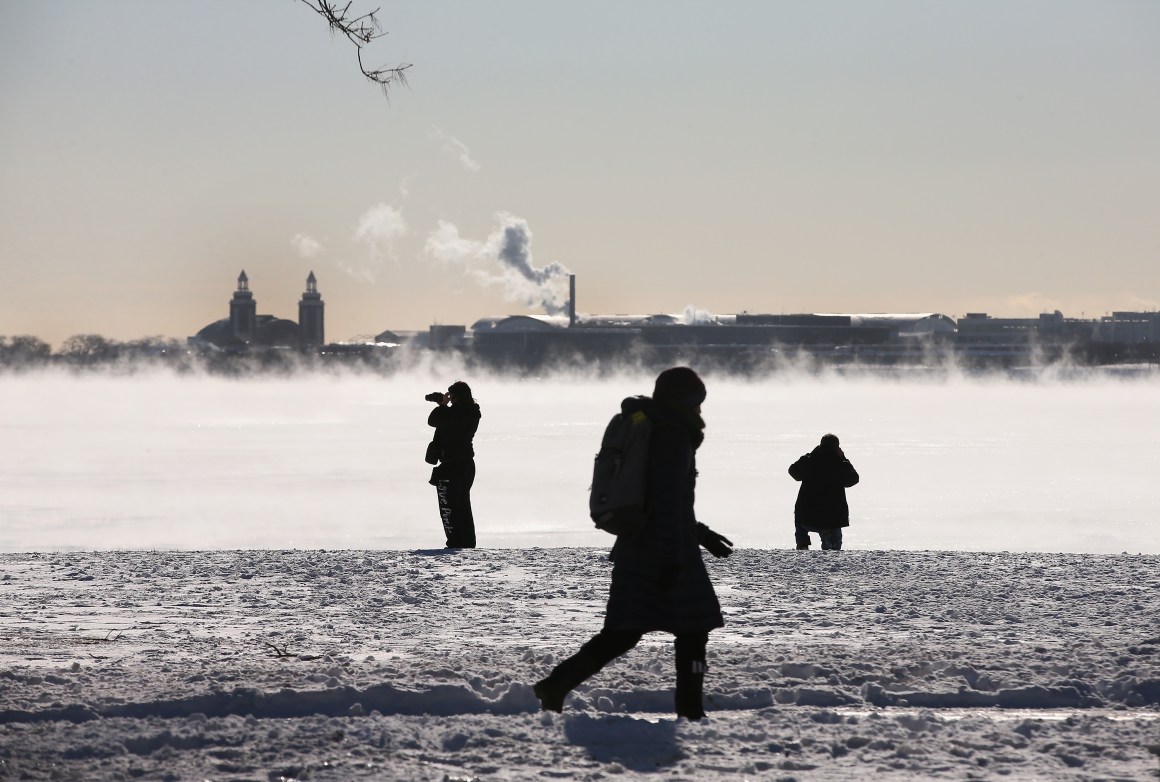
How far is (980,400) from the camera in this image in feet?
345

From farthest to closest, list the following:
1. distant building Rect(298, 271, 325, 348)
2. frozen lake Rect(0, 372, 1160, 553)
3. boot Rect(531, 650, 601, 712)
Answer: distant building Rect(298, 271, 325, 348), frozen lake Rect(0, 372, 1160, 553), boot Rect(531, 650, 601, 712)

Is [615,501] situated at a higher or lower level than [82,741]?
higher

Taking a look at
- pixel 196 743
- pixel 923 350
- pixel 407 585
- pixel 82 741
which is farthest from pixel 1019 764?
pixel 923 350

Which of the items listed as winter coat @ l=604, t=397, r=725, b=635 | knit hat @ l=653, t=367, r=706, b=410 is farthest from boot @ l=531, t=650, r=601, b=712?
knit hat @ l=653, t=367, r=706, b=410

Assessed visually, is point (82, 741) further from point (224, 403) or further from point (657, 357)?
point (657, 357)

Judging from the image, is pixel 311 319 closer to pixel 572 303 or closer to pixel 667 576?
pixel 572 303

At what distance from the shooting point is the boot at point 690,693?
251 inches

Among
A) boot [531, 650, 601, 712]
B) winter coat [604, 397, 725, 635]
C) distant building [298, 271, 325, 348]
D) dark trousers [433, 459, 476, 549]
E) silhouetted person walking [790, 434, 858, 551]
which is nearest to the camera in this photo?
winter coat [604, 397, 725, 635]

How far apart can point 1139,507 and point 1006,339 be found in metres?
169

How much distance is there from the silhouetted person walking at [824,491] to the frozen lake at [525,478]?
7.06 meters

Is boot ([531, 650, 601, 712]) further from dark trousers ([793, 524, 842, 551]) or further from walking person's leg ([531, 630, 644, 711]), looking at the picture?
dark trousers ([793, 524, 842, 551])

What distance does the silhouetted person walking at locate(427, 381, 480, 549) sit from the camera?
13.7 meters

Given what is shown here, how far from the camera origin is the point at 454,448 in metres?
13.7

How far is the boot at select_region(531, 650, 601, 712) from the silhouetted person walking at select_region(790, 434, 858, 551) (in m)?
7.18
